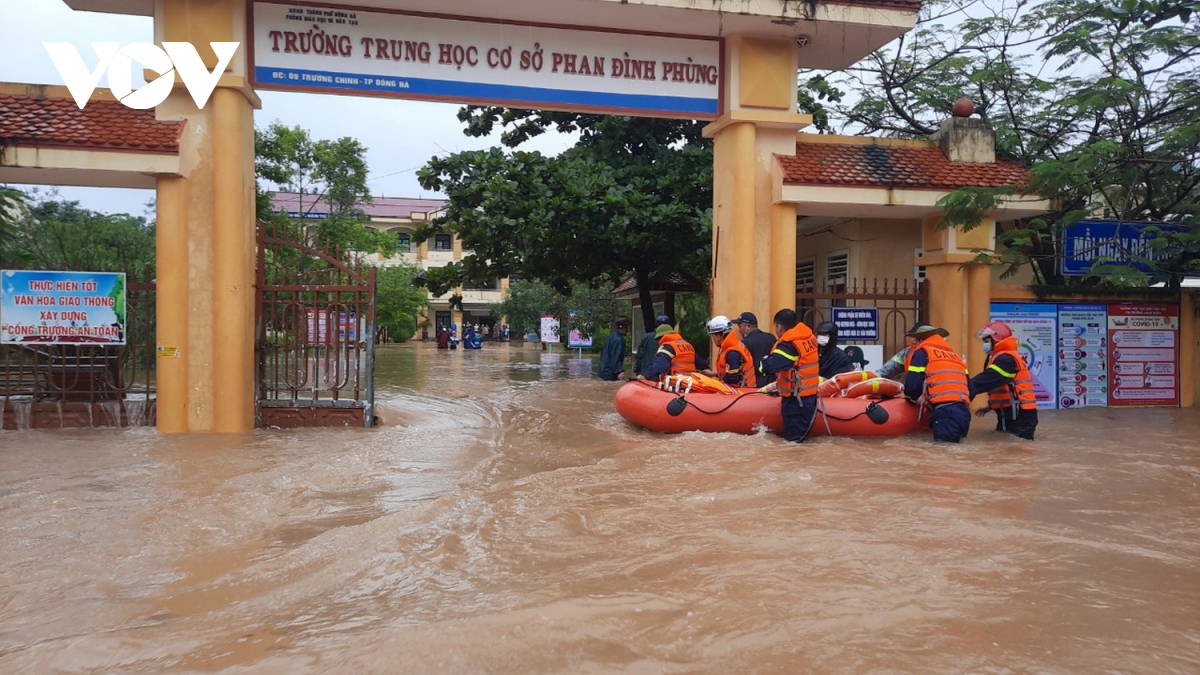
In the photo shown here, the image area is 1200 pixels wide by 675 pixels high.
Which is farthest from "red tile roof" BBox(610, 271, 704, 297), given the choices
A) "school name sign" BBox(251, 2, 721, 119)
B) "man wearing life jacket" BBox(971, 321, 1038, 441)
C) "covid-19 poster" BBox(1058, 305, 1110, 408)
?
"man wearing life jacket" BBox(971, 321, 1038, 441)

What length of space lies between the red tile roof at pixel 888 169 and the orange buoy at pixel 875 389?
2.73 m

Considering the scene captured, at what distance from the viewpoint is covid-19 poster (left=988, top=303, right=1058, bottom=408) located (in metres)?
11.9

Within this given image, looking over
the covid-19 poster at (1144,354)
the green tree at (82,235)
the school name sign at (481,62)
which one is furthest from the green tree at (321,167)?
the covid-19 poster at (1144,354)

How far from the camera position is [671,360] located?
10.2 m

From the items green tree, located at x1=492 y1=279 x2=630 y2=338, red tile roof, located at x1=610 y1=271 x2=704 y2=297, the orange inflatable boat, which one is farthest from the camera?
green tree, located at x1=492 y1=279 x2=630 y2=338

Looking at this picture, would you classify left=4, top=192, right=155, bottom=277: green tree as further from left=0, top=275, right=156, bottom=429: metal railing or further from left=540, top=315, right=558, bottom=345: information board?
left=540, top=315, right=558, bottom=345: information board

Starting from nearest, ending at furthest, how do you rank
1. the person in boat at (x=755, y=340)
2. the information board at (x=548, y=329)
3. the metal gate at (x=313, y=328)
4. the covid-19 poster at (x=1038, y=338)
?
1. the metal gate at (x=313, y=328)
2. the person in boat at (x=755, y=340)
3. the covid-19 poster at (x=1038, y=338)
4. the information board at (x=548, y=329)

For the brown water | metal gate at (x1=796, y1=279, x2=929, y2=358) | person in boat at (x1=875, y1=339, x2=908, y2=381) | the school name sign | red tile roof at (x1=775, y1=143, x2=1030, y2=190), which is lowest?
the brown water

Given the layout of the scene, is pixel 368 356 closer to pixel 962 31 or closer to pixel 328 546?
pixel 328 546

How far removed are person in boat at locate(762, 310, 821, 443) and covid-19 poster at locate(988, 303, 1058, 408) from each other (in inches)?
184

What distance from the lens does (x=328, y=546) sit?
4984 mm

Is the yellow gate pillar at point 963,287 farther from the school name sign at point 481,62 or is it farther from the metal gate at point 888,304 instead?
the school name sign at point 481,62

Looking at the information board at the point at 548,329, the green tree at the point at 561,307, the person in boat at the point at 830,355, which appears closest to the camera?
the person in boat at the point at 830,355

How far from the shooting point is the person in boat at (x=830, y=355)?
9.90 m
